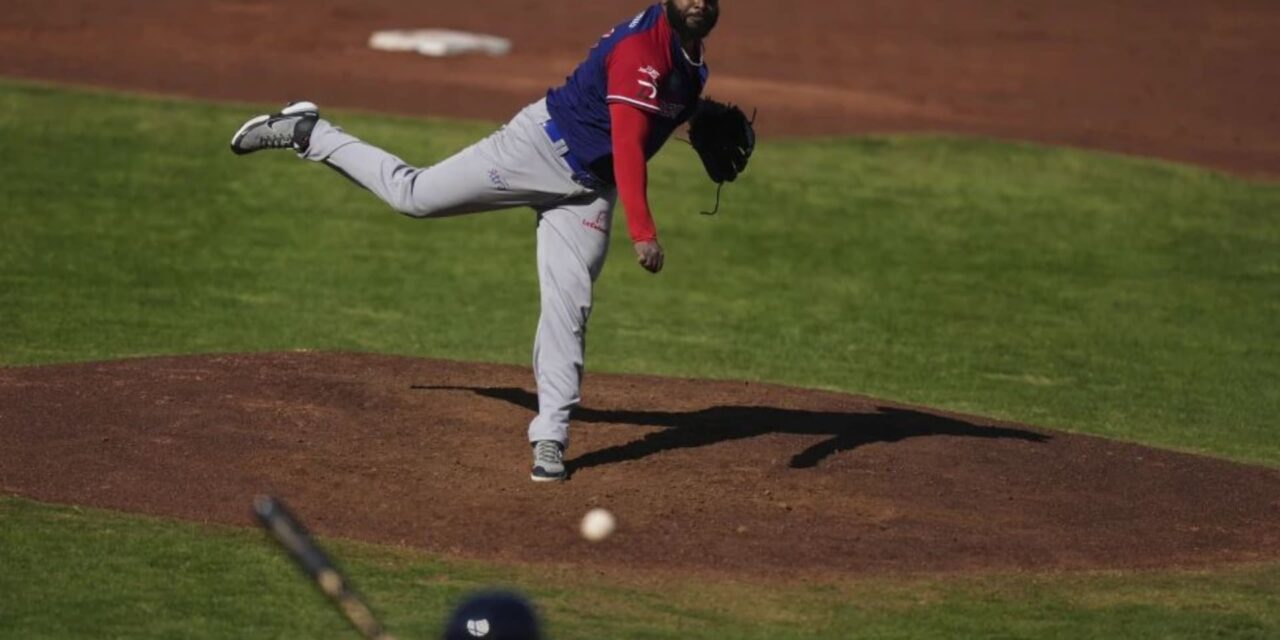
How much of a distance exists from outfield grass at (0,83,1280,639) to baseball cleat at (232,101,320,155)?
6.22ft

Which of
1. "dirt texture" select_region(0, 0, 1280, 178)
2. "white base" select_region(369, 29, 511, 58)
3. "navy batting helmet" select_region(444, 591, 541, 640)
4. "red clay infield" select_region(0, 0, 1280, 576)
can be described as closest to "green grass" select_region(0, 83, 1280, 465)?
"dirt texture" select_region(0, 0, 1280, 178)

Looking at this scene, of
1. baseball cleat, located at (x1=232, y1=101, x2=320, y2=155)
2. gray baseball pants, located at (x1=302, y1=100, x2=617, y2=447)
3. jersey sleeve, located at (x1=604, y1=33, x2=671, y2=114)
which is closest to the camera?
jersey sleeve, located at (x1=604, y1=33, x2=671, y2=114)

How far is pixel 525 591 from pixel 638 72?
220 centimetres

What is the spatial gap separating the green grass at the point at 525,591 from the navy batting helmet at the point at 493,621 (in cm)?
242

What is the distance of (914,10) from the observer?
2623 cm

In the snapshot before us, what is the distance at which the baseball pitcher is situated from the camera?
7.82 meters

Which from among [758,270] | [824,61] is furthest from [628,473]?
[824,61]

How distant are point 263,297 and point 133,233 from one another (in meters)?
1.74

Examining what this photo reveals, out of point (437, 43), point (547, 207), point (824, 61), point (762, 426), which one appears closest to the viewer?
point (547, 207)

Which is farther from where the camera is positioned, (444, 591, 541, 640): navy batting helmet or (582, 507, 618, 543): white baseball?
(582, 507, 618, 543): white baseball

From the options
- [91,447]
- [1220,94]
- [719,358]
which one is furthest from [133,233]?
[1220,94]

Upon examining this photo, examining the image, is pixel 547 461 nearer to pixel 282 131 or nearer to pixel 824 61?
pixel 282 131

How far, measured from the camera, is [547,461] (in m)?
8.12

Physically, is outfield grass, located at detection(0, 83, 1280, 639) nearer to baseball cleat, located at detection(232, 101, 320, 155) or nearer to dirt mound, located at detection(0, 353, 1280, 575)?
dirt mound, located at detection(0, 353, 1280, 575)
